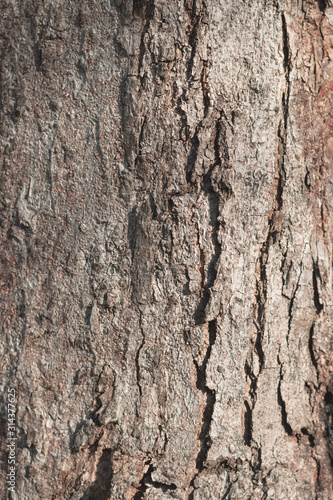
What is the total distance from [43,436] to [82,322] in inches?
12.3

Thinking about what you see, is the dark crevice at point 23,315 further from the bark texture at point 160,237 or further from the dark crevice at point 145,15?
the dark crevice at point 145,15

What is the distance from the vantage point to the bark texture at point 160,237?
1.06 m

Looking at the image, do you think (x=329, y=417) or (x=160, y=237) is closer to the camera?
(x=160, y=237)

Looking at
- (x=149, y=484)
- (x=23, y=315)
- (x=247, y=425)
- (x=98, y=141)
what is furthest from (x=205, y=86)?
(x=149, y=484)

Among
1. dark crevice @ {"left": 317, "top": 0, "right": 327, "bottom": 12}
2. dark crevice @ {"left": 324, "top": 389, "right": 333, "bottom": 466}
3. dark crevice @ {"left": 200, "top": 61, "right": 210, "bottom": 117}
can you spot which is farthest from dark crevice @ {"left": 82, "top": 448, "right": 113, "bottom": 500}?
dark crevice @ {"left": 317, "top": 0, "right": 327, "bottom": 12}

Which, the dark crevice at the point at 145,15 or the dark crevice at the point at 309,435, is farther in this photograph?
the dark crevice at the point at 309,435

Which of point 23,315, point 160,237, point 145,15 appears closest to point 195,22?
point 145,15

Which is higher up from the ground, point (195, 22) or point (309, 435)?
point (195, 22)

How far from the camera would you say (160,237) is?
3.53 feet

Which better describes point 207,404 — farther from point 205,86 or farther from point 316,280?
point 205,86

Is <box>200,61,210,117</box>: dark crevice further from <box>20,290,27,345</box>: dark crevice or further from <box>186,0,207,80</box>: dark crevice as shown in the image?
<box>20,290,27,345</box>: dark crevice

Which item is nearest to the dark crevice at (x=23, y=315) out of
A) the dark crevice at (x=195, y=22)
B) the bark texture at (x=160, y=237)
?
the bark texture at (x=160, y=237)

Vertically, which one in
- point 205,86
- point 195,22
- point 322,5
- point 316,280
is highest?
point 322,5

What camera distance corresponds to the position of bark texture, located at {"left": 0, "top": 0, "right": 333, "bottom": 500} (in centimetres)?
106
